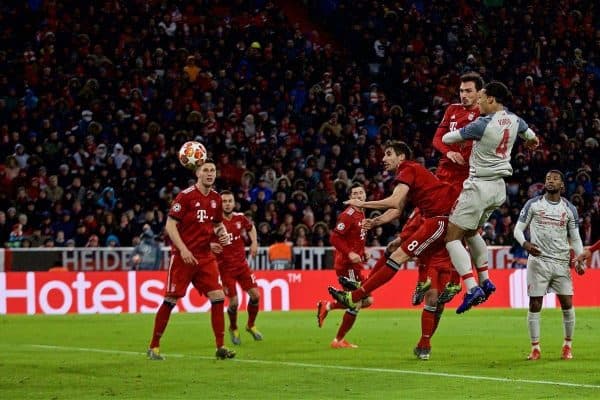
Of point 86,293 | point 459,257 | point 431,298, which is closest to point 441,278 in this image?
point 431,298

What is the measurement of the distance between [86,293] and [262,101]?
26.9 ft

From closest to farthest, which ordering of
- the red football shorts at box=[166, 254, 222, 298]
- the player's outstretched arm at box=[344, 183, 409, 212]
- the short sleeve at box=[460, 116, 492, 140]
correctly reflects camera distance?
the short sleeve at box=[460, 116, 492, 140] → the player's outstretched arm at box=[344, 183, 409, 212] → the red football shorts at box=[166, 254, 222, 298]

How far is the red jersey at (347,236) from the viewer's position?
53.9ft

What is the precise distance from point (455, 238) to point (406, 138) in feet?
59.9

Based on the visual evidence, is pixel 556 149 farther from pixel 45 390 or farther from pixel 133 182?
pixel 45 390

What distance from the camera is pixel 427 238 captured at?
1309 centimetres

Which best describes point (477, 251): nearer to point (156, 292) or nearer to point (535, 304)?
point (535, 304)

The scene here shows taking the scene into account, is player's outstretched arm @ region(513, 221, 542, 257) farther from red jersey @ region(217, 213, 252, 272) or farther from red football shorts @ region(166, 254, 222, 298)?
red jersey @ region(217, 213, 252, 272)

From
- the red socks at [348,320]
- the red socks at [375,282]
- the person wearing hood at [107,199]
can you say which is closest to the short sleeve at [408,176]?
the red socks at [375,282]

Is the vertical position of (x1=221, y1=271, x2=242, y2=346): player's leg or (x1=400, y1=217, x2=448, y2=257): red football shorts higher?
(x1=400, y1=217, x2=448, y2=257): red football shorts

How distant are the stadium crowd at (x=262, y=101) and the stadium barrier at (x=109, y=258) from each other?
1.24 feet

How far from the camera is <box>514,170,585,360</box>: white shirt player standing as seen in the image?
13758 millimetres

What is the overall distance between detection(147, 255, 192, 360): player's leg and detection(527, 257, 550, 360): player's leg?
4.01 meters

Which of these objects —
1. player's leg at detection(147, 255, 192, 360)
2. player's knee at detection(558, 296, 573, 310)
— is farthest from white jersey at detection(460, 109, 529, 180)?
player's leg at detection(147, 255, 192, 360)
